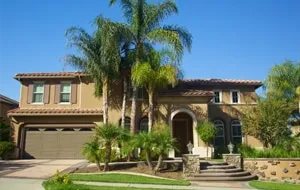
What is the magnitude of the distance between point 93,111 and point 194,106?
325 inches

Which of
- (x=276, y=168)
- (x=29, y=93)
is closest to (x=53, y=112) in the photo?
(x=29, y=93)

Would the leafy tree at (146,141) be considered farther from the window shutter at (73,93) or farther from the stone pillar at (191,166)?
the window shutter at (73,93)

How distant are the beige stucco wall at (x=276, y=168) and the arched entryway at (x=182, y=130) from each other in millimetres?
7615

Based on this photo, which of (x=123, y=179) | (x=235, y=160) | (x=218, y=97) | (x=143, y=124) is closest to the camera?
(x=123, y=179)

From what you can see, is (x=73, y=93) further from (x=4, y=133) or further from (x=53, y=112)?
(x=4, y=133)

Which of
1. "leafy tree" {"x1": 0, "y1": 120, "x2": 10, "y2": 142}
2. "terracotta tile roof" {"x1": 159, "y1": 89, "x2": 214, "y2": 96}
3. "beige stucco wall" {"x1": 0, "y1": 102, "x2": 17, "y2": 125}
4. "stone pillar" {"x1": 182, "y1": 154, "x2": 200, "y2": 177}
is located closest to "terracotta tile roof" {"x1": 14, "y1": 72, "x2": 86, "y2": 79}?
"leafy tree" {"x1": 0, "y1": 120, "x2": 10, "y2": 142}

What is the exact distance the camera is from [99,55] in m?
21.1

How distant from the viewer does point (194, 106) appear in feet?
75.3

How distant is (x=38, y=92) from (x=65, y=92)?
248cm

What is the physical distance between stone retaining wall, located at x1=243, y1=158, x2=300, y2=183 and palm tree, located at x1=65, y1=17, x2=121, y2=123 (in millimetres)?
11223

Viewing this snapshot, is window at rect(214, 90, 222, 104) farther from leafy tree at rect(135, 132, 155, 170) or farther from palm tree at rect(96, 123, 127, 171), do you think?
palm tree at rect(96, 123, 127, 171)

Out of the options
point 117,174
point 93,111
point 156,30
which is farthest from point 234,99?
point 117,174

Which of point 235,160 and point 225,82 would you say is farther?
point 225,82

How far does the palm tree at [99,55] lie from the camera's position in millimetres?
19939
